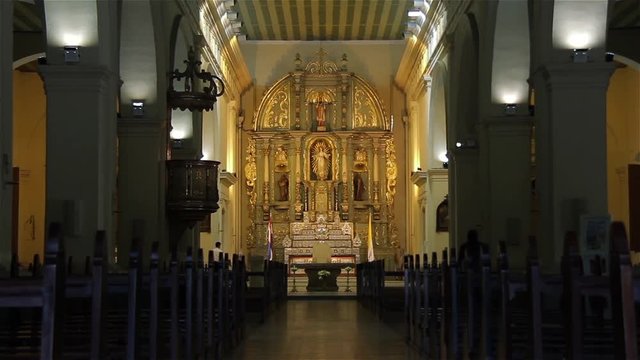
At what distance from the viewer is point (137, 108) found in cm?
1567

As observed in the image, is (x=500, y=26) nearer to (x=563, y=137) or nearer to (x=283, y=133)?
(x=563, y=137)

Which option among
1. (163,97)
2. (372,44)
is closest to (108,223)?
(163,97)

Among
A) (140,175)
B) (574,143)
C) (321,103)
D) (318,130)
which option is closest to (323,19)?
(321,103)

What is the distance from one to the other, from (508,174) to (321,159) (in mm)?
14552

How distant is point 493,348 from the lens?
7547 mm

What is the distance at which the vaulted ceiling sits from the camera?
2723cm

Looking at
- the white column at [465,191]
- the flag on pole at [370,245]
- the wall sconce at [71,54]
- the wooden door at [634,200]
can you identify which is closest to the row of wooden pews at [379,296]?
the white column at [465,191]

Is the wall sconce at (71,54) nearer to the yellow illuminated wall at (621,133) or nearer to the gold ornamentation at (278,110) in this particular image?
the yellow illuminated wall at (621,133)

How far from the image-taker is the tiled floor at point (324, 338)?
10266 millimetres

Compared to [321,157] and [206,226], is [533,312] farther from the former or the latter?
[321,157]

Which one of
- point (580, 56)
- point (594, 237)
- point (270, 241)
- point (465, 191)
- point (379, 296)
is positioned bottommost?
point (379, 296)

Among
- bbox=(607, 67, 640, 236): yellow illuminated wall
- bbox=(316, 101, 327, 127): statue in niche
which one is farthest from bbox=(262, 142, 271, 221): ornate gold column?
bbox=(607, 67, 640, 236): yellow illuminated wall

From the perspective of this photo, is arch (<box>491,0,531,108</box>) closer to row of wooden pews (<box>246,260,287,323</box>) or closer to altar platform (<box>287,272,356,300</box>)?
row of wooden pews (<box>246,260,287,323</box>)

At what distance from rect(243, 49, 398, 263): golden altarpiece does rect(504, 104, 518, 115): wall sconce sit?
1391cm
